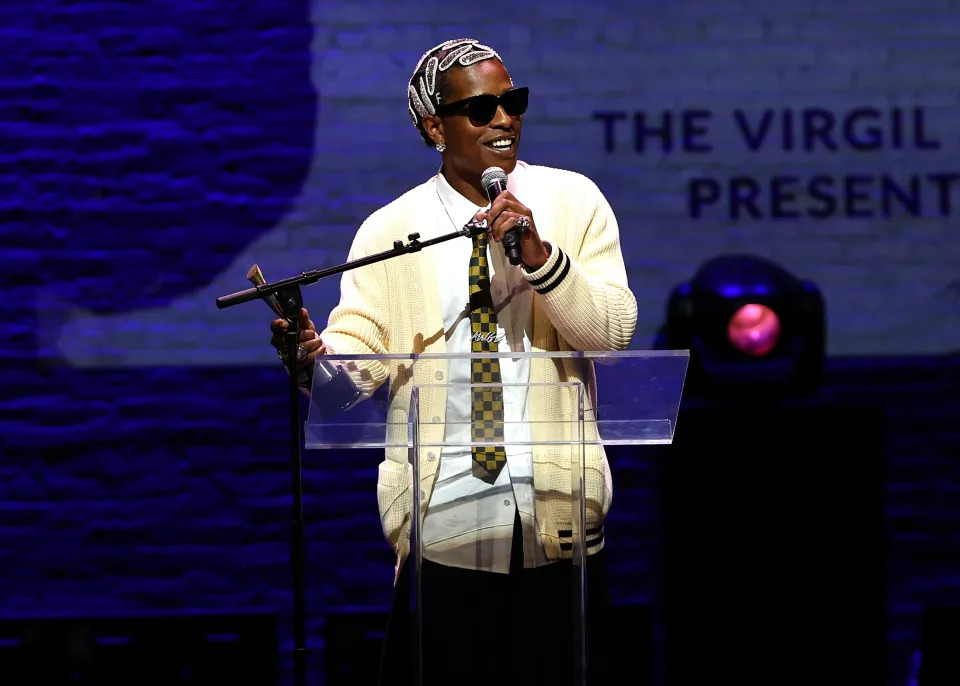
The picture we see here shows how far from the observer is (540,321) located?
8.32 ft

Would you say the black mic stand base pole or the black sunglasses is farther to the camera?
the black sunglasses

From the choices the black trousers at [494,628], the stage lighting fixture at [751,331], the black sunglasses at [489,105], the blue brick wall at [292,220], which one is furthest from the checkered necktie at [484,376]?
the blue brick wall at [292,220]

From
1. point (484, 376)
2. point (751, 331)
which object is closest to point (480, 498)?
point (484, 376)

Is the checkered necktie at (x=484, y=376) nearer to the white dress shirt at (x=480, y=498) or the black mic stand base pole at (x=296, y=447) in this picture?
the white dress shirt at (x=480, y=498)

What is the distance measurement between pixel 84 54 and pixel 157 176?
16.7 inches

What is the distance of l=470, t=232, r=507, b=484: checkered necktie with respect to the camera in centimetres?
213

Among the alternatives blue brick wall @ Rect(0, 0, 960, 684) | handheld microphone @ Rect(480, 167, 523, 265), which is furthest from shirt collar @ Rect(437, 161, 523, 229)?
blue brick wall @ Rect(0, 0, 960, 684)

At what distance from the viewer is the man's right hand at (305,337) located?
90.3 inches

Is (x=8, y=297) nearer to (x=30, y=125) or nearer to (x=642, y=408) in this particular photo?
(x=30, y=125)

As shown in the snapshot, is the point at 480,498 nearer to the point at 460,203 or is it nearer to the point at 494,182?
the point at 494,182

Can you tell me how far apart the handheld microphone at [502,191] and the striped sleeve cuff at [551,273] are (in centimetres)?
6

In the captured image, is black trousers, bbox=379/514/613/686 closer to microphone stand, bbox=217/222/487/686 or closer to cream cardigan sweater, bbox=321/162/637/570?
cream cardigan sweater, bbox=321/162/637/570

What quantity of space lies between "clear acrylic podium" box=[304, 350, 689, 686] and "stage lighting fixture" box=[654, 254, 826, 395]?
1.39m

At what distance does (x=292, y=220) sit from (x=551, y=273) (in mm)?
1887
